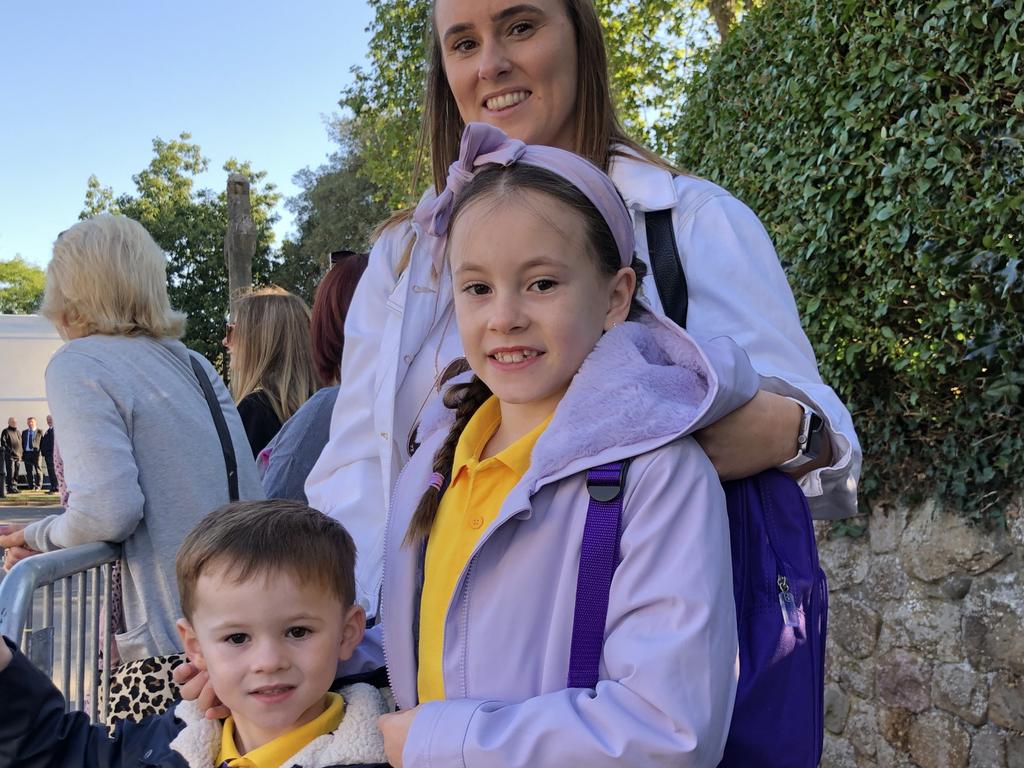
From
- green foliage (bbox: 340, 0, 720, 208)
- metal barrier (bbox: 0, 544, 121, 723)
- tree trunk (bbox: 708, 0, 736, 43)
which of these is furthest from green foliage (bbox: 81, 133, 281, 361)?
metal barrier (bbox: 0, 544, 121, 723)

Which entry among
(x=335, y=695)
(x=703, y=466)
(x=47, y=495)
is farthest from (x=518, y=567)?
(x=47, y=495)

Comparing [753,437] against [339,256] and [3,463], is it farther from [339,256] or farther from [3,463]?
[3,463]

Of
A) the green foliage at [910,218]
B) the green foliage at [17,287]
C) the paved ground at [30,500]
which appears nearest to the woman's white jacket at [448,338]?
the green foliage at [910,218]

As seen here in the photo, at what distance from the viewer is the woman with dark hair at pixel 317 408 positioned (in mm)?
3637

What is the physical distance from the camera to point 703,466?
1.39 metres

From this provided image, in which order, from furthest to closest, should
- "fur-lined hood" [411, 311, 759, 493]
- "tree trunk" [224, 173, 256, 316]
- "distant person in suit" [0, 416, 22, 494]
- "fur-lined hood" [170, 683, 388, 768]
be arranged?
"distant person in suit" [0, 416, 22, 494] → "tree trunk" [224, 173, 256, 316] → "fur-lined hood" [170, 683, 388, 768] → "fur-lined hood" [411, 311, 759, 493]

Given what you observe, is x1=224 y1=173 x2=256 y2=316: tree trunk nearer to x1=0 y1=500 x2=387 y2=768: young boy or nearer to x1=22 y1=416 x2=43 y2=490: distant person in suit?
x1=0 y1=500 x2=387 y2=768: young boy

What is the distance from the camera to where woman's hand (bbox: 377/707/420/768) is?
1.43m

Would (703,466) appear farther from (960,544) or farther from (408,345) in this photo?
(960,544)

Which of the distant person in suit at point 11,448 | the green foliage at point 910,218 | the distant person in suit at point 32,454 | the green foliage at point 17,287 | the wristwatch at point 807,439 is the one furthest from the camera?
the green foliage at point 17,287

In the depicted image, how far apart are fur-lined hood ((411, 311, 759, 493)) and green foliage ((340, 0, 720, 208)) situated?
36.9ft

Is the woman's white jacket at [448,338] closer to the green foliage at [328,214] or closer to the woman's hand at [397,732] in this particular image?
the woman's hand at [397,732]

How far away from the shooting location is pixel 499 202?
1.57 m

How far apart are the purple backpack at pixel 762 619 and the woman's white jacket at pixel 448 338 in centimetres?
22
